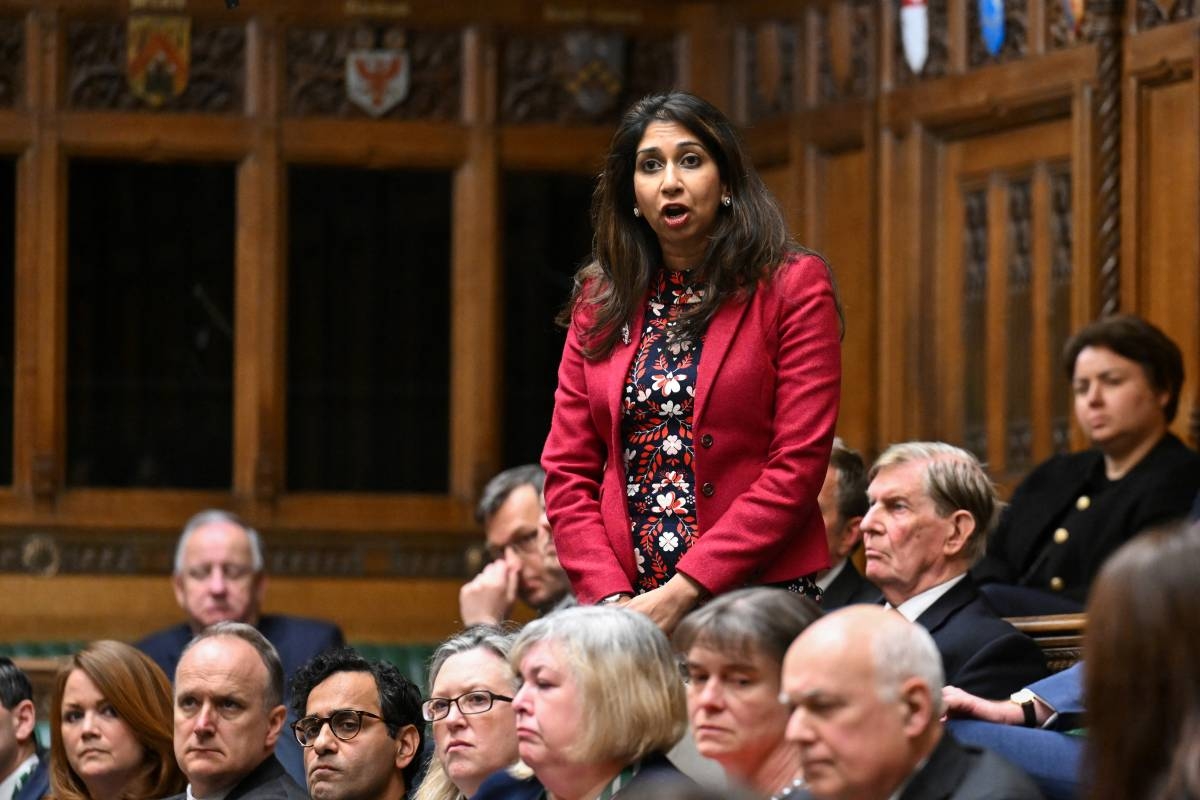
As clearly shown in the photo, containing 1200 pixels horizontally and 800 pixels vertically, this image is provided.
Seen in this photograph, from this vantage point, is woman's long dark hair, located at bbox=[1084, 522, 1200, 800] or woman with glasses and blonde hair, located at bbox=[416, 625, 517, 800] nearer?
woman's long dark hair, located at bbox=[1084, 522, 1200, 800]

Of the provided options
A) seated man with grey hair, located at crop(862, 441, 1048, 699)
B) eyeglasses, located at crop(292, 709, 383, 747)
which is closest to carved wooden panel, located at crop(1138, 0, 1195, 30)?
seated man with grey hair, located at crop(862, 441, 1048, 699)

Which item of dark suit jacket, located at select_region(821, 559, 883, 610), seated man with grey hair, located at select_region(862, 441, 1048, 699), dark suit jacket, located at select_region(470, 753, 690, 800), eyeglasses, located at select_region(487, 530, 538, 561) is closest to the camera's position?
dark suit jacket, located at select_region(470, 753, 690, 800)

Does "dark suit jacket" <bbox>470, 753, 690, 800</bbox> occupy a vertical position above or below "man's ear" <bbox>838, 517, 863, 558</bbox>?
below

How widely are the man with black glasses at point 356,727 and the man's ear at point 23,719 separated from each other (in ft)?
4.44

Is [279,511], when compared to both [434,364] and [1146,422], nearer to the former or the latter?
[434,364]

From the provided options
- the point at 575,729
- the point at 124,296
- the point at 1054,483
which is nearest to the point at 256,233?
the point at 124,296

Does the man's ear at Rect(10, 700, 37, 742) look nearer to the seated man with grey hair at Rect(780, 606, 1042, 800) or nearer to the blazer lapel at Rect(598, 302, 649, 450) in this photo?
the blazer lapel at Rect(598, 302, 649, 450)

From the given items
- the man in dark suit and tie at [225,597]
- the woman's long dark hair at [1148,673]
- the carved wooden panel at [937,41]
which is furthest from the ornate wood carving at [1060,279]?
the woman's long dark hair at [1148,673]

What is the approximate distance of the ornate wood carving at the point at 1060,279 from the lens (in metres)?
7.00

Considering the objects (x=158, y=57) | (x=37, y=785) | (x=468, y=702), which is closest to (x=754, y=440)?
(x=468, y=702)

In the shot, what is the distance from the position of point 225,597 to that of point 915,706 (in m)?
4.07

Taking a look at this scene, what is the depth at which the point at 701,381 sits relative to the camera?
154 inches

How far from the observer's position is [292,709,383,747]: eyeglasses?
443cm

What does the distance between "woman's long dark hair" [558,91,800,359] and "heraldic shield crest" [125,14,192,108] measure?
447 cm
